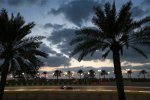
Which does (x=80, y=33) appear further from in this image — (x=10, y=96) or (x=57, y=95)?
(x=10, y=96)

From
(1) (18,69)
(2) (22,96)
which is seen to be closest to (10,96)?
(2) (22,96)

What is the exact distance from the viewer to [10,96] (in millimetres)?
34281

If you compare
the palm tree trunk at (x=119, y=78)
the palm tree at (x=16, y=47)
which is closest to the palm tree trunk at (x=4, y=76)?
the palm tree at (x=16, y=47)

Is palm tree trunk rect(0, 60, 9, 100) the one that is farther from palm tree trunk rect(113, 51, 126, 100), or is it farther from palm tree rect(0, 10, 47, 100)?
palm tree trunk rect(113, 51, 126, 100)

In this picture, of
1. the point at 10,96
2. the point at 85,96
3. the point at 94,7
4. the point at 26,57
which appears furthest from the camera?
the point at 10,96

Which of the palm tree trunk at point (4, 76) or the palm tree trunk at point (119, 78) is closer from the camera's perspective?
the palm tree trunk at point (119, 78)

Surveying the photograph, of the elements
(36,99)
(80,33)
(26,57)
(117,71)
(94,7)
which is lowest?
(36,99)

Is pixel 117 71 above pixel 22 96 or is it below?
above

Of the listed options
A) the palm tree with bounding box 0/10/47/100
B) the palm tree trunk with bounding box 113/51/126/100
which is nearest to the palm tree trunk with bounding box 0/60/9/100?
the palm tree with bounding box 0/10/47/100

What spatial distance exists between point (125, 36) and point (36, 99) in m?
15.5

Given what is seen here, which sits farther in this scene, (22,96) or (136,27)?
(22,96)

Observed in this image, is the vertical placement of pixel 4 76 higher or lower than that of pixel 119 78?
higher

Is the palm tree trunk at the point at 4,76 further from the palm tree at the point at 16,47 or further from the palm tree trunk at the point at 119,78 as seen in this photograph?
the palm tree trunk at the point at 119,78

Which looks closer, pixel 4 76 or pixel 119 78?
pixel 119 78
